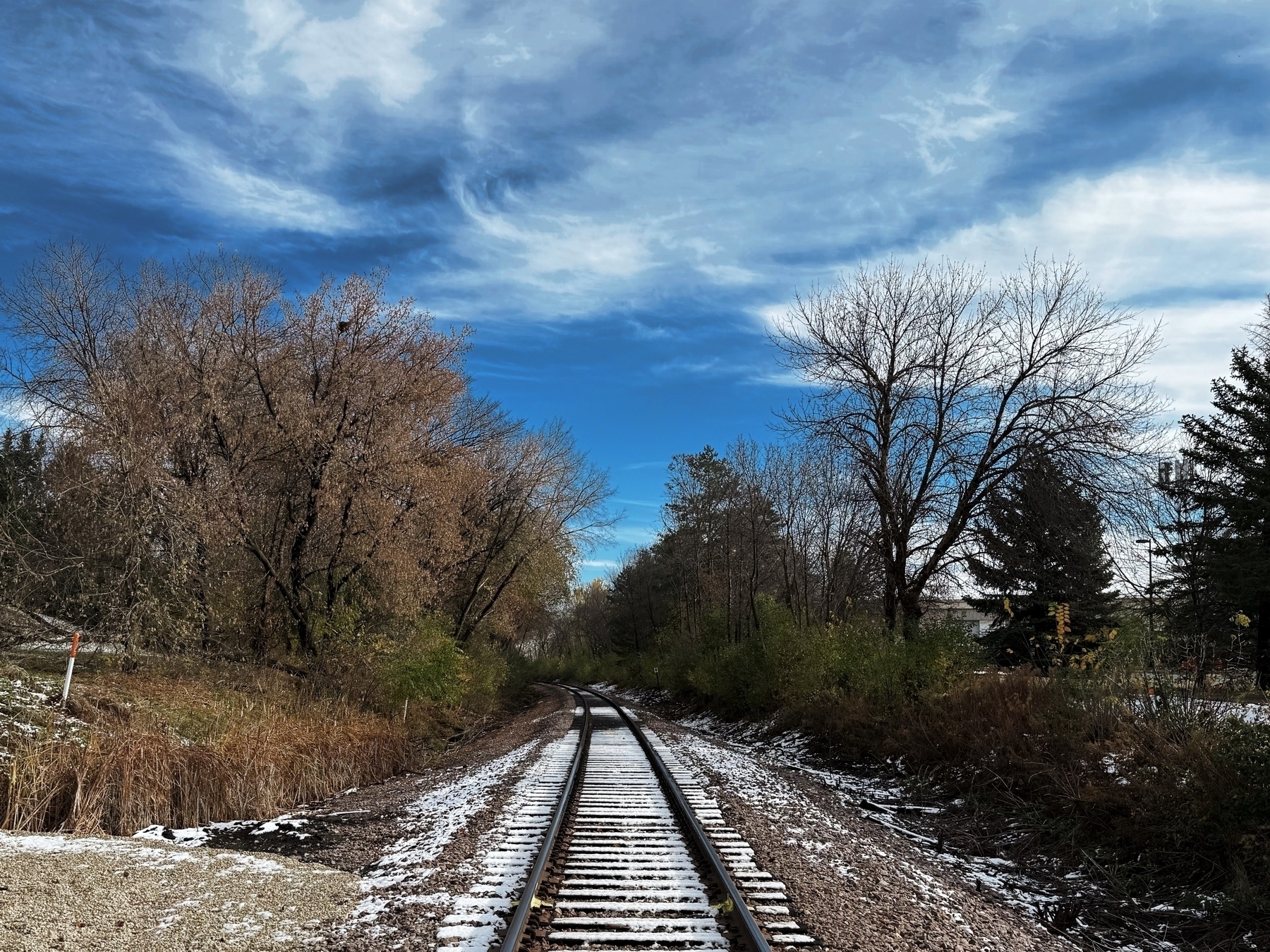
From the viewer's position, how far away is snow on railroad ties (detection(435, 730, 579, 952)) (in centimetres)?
526

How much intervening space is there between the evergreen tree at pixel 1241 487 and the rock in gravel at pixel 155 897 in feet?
77.5

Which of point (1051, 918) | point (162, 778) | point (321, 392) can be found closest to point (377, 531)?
point (321, 392)

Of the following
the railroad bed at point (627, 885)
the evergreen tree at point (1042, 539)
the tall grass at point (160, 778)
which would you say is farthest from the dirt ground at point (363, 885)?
the evergreen tree at point (1042, 539)

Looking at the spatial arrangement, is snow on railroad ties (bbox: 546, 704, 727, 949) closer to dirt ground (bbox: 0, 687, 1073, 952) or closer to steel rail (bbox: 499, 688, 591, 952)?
steel rail (bbox: 499, 688, 591, 952)

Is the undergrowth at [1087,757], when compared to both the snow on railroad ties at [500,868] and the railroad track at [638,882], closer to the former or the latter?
the railroad track at [638,882]

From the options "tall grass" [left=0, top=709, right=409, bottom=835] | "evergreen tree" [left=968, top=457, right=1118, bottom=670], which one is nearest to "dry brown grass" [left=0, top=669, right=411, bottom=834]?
"tall grass" [left=0, top=709, right=409, bottom=835]

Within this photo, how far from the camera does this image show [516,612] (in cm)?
3578

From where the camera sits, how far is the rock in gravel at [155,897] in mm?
5180

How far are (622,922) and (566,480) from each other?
2979 centimetres

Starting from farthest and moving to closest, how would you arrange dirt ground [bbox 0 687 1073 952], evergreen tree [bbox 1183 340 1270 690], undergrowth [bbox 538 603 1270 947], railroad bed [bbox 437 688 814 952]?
evergreen tree [bbox 1183 340 1270 690], undergrowth [bbox 538 603 1270 947], dirt ground [bbox 0 687 1073 952], railroad bed [bbox 437 688 814 952]

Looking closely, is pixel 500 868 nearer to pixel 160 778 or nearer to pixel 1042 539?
pixel 160 778

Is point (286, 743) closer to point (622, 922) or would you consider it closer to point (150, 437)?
point (150, 437)

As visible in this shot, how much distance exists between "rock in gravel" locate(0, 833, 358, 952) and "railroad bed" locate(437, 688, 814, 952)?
4.12 ft

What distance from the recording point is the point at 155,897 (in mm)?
5957
